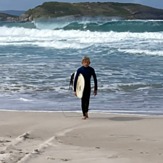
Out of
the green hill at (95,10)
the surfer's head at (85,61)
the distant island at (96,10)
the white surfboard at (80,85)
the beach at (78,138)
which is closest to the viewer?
the beach at (78,138)

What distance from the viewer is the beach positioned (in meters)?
6.82

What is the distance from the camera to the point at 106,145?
7.68 metres

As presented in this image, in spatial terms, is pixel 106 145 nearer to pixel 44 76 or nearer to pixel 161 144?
pixel 161 144

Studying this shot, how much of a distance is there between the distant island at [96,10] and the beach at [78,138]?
11217 centimetres

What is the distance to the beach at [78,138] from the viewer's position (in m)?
6.82

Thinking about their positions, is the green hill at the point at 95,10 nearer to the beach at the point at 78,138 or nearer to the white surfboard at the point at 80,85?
the white surfboard at the point at 80,85

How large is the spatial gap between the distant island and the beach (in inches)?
4416

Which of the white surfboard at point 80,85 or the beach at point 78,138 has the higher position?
the white surfboard at point 80,85

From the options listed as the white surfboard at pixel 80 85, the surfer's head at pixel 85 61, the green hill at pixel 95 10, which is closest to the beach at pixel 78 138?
the white surfboard at pixel 80 85

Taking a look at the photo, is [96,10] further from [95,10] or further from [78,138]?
[78,138]

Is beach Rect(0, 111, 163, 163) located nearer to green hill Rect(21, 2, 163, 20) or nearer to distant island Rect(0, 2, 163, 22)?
distant island Rect(0, 2, 163, 22)

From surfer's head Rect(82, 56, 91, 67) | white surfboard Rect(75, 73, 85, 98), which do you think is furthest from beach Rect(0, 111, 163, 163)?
surfer's head Rect(82, 56, 91, 67)

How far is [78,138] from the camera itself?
820 cm

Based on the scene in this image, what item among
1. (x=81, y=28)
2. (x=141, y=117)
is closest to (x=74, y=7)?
(x=81, y=28)
